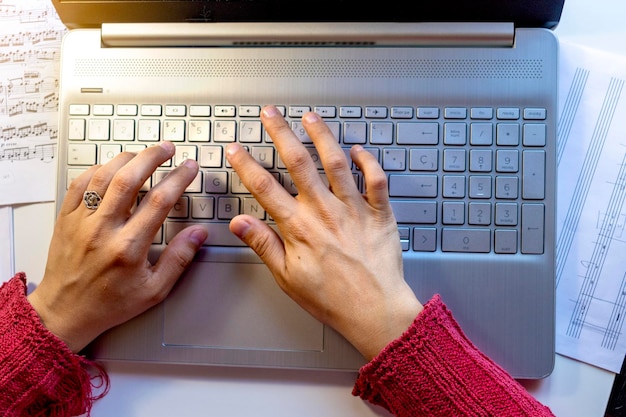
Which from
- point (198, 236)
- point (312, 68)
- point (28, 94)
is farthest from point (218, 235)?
point (28, 94)

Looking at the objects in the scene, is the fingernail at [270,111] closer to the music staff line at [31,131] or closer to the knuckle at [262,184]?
the knuckle at [262,184]

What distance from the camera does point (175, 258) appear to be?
636 mm

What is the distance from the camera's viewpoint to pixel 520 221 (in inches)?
25.3

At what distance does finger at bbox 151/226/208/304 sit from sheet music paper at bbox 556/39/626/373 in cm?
48

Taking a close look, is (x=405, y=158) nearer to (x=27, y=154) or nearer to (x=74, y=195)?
(x=74, y=195)

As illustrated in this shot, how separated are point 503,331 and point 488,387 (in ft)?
0.29

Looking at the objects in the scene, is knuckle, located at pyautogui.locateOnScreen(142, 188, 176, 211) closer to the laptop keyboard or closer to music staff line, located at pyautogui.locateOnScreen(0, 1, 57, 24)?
the laptop keyboard

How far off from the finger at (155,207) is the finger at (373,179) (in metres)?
0.21

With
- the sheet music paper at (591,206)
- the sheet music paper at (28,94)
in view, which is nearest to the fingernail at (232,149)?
the sheet music paper at (28,94)

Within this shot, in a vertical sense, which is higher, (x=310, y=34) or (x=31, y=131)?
(x=310, y=34)

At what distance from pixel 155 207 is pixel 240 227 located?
0.34 feet

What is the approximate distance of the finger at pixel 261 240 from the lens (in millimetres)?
614

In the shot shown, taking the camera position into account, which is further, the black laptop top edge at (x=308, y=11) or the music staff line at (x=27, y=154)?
the music staff line at (x=27, y=154)

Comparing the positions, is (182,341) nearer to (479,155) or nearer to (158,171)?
(158,171)
